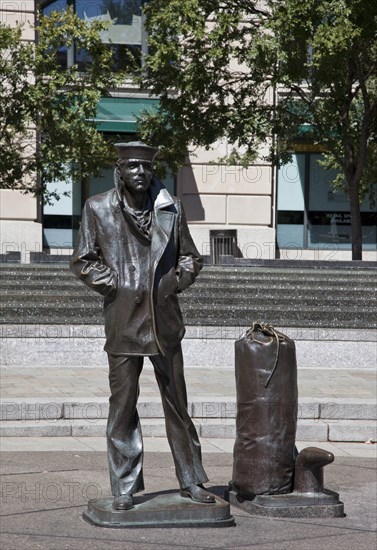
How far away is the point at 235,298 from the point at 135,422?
8.36 metres

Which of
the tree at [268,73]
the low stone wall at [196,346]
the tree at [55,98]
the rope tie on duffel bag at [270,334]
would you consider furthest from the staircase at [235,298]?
the rope tie on duffel bag at [270,334]

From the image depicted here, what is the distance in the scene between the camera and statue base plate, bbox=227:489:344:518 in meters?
7.42

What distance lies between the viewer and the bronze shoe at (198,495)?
705 cm

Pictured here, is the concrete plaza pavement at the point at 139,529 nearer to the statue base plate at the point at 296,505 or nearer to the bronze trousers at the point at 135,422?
the statue base plate at the point at 296,505

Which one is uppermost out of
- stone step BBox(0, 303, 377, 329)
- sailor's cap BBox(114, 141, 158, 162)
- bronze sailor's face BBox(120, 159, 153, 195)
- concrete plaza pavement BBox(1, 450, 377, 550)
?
sailor's cap BBox(114, 141, 158, 162)

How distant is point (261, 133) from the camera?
2170 centimetres

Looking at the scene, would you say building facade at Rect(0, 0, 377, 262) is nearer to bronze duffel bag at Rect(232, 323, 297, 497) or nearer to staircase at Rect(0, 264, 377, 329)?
staircase at Rect(0, 264, 377, 329)

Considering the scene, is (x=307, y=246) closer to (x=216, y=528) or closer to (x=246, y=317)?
(x=246, y=317)

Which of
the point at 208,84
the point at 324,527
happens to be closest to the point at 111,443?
the point at 324,527

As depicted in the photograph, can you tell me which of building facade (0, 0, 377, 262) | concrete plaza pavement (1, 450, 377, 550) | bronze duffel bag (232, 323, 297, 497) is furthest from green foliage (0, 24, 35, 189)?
bronze duffel bag (232, 323, 297, 497)

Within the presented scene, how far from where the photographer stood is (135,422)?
708cm

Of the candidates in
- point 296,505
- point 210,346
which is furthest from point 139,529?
point 210,346

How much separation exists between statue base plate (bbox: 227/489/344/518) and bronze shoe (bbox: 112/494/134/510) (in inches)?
37.8

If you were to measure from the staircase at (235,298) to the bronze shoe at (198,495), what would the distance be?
7.50m
